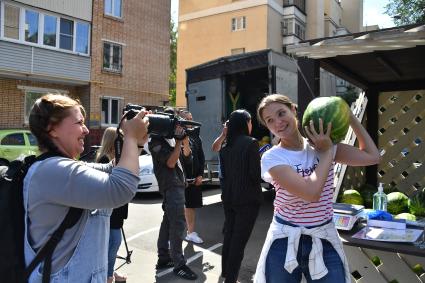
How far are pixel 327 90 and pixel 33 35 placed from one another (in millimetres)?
12945

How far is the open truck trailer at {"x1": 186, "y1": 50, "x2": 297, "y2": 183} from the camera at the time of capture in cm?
898

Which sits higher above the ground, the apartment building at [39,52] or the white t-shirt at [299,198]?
the apartment building at [39,52]

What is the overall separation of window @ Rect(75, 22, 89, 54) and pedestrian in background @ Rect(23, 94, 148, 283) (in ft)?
61.9

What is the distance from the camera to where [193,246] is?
6227 millimetres

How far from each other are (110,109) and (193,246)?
15.6m

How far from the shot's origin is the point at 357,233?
119 inches

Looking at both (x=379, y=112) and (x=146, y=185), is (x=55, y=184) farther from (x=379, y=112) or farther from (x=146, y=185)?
(x=146, y=185)

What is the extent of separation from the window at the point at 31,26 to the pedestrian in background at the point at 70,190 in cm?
1808

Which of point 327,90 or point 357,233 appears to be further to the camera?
point 327,90

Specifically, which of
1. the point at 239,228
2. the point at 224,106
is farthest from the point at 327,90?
the point at 239,228

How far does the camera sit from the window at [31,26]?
1788cm

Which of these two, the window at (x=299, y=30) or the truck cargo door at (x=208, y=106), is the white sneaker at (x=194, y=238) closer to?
the truck cargo door at (x=208, y=106)

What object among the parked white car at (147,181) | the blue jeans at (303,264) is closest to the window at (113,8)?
the parked white car at (147,181)

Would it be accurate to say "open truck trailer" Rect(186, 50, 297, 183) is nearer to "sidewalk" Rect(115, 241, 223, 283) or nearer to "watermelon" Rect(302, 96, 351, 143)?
"sidewalk" Rect(115, 241, 223, 283)
